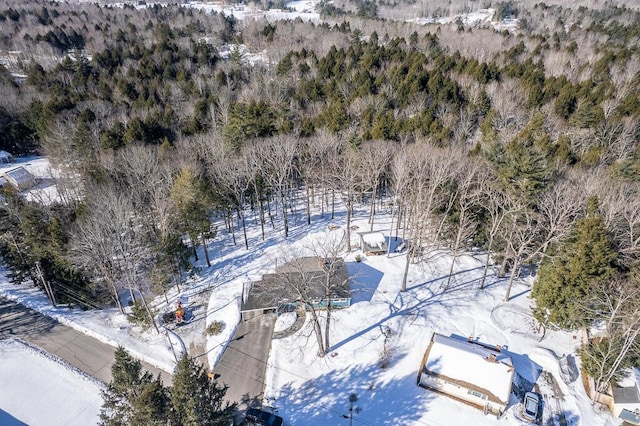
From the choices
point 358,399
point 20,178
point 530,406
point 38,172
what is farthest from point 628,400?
point 38,172

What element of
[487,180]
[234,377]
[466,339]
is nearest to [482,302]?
[466,339]

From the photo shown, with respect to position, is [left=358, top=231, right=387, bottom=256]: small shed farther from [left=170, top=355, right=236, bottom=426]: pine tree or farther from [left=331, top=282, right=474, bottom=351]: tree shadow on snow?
[left=170, top=355, right=236, bottom=426]: pine tree

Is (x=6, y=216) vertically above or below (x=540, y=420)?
above

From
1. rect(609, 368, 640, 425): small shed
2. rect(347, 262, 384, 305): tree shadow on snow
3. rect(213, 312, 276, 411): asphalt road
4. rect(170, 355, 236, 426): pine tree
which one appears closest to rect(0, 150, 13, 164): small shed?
rect(213, 312, 276, 411): asphalt road

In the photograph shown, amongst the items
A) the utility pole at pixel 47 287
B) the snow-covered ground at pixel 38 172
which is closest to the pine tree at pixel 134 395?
the utility pole at pixel 47 287

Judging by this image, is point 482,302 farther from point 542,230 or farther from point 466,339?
point 542,230

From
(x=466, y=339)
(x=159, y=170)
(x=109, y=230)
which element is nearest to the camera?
(x=466, y=339)

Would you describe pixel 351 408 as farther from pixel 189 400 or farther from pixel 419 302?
pixel 419 302
